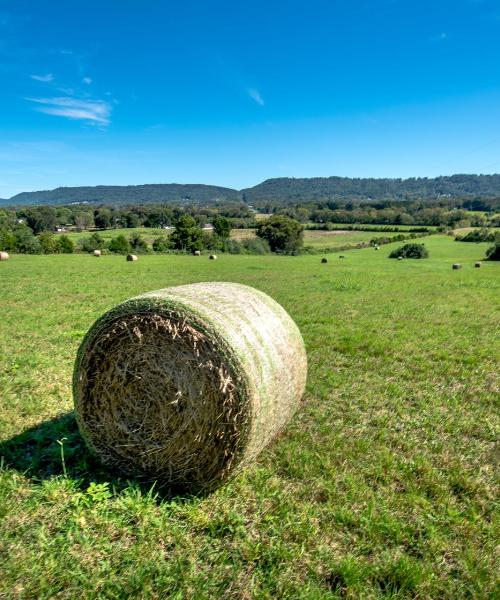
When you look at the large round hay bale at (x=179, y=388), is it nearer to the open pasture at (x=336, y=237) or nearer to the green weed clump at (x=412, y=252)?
the green weed clump at (x=412, y=252)

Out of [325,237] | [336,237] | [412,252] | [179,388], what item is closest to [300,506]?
[179,388]

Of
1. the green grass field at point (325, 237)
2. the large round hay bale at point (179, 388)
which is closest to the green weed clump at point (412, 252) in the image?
the green grass field at point (325, 237)

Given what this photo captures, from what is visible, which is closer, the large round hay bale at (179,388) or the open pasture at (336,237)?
the large round hay bale at (179,388)

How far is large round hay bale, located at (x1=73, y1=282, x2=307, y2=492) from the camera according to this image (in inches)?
164

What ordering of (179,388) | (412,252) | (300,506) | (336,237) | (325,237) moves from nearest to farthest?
1. (300,506)
2. (179,388)
3. (412,252)
4. (336,237)
5. (325,237)

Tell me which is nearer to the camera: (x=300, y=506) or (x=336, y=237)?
(x=300, y=506)

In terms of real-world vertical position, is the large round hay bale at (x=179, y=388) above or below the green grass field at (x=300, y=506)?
above

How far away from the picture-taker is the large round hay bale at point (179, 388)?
13.7ft

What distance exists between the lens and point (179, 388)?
4285 millimetres

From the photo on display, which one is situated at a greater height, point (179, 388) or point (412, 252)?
point (179, 388)

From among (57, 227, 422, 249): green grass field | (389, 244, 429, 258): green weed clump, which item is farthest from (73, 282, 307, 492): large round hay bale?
(57, 227, 422, 249): green grass field

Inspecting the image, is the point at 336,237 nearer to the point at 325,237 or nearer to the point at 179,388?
the point at 325,237

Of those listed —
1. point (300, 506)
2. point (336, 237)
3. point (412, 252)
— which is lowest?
point (300, 506)

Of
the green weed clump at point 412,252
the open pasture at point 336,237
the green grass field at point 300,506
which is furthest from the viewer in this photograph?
the open pasture at point 336,237
